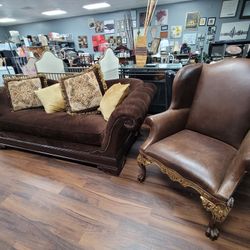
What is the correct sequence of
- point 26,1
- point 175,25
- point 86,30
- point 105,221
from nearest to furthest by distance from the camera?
point 105,221
point 26,1
point 175,25
point 86,30

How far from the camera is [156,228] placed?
113 cm

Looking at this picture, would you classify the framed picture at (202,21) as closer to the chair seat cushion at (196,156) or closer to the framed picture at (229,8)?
the framed picture at (229,8)

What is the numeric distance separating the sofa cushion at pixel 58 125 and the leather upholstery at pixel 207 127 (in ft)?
1.63

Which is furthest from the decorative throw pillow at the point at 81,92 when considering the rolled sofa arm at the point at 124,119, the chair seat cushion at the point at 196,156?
the chair seat cushion at the point at 196,156

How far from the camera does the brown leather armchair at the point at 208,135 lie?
3.12 ft

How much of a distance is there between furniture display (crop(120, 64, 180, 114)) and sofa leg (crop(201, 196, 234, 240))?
4.67 ft

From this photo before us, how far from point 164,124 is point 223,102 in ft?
1.49

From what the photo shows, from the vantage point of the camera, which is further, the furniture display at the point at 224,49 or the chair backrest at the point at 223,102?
the furniture display at the point at 224,49

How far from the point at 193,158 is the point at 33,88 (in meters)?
1.99

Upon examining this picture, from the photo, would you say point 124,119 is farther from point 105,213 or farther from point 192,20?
point 192,20

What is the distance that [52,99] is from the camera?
1.95 m

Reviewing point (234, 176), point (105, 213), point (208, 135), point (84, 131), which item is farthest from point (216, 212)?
point (84, 131)

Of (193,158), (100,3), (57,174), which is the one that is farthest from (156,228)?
(100,3)

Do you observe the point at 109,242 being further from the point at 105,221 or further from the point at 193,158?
the point at 193,158
